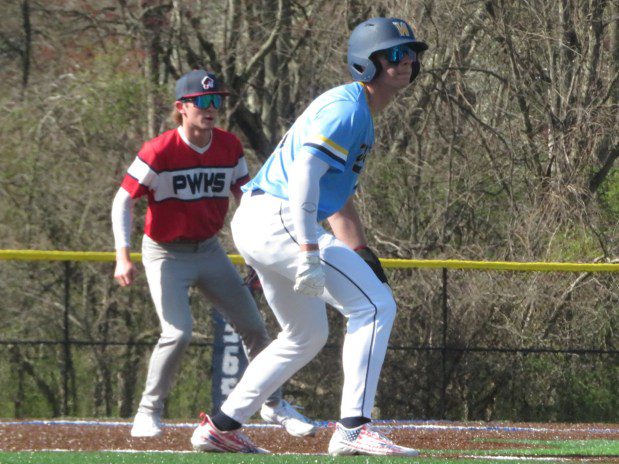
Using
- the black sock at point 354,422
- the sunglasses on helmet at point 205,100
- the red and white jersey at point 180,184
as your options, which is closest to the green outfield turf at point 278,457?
the black sock at point 354,422

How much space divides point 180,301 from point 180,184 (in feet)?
2.20

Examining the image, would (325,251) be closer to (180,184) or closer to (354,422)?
(354,422)

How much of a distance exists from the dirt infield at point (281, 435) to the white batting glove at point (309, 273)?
133 cm

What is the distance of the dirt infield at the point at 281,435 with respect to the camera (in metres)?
6.85

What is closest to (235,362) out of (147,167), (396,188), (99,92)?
(147,167)

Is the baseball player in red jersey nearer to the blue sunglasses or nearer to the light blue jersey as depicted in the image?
the light blue jersey

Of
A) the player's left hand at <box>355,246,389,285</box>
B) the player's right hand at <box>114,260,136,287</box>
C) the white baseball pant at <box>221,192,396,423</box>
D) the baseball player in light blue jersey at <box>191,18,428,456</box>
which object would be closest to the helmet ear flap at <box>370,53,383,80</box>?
the baseball player in light blue jersey at <box>191,18,428,456</box>

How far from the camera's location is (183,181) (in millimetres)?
7230

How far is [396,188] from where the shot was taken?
12906mm

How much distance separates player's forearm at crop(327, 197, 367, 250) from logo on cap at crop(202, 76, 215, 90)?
1.49 meters

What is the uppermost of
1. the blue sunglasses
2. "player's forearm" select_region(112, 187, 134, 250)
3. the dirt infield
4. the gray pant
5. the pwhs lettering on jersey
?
the blue sunglasses

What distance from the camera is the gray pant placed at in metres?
7.23

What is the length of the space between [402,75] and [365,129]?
38cm

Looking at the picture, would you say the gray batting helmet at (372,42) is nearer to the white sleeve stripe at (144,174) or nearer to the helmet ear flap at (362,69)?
the helmet ear flap at (362,69)
